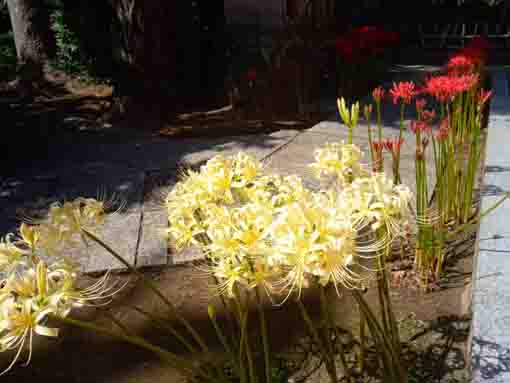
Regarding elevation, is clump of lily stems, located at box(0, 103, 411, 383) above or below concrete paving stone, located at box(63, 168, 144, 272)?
above

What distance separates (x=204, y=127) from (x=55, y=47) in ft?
17.4

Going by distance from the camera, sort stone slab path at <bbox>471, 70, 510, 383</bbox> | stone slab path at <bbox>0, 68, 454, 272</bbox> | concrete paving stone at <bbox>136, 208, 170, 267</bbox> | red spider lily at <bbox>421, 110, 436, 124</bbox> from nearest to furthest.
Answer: stone slab path at <bbox>471, 70, 510, 383</bbox> < red spider lily at <bbox>421, 110, 436, 124</bbox> < concrete paving stone at <bbox>136, 208, 170, 267</bbox> < stone slab path at <bbox>0, 68, 454, 272</bbox>

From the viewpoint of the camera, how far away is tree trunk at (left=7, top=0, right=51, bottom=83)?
30.9ft

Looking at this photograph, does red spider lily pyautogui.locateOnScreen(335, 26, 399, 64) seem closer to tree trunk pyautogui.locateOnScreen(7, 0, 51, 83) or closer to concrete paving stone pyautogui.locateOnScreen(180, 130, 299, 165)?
concrete paving stone pyautogui.locateOnScreen(180, 130, 299, 165)

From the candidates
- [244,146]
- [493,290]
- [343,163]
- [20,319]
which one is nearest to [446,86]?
[493,290]

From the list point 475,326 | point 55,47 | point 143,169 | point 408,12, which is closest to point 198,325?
point 475,326

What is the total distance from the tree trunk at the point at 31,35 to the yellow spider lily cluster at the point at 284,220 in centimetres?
904

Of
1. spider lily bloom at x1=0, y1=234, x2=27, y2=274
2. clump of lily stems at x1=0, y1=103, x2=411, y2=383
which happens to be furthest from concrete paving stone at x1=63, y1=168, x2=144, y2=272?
spider lily bloom at x1=0, y1=234, x2=27, y2=274

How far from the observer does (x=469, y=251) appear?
2.75m

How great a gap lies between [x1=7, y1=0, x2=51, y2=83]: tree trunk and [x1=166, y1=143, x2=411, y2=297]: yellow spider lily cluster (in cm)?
904

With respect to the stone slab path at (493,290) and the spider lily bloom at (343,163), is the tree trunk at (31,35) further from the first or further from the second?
the spider lily bloom at (343,163)

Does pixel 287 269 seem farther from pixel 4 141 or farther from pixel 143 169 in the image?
pixel 4 141

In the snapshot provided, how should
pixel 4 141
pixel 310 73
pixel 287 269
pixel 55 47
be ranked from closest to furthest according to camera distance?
pixel 287 269 < pixel 4 141 < pixel 310 73 < pixel 55 47

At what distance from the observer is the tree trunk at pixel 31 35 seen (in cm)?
943
